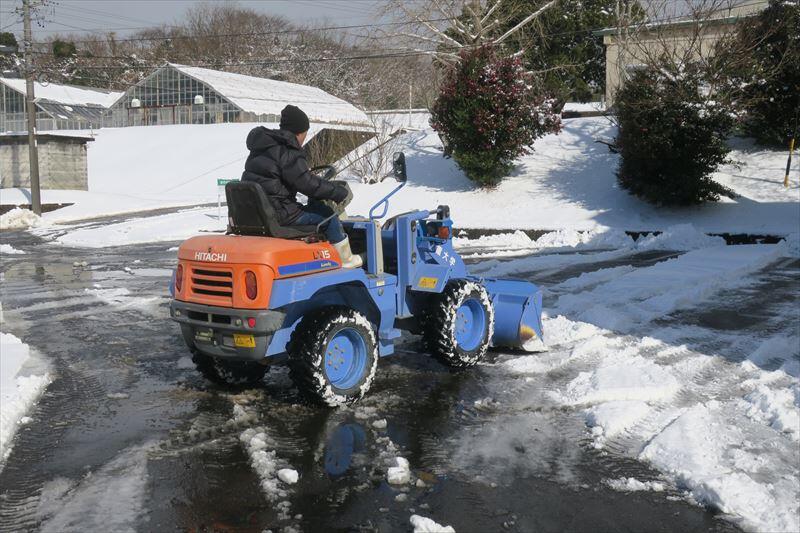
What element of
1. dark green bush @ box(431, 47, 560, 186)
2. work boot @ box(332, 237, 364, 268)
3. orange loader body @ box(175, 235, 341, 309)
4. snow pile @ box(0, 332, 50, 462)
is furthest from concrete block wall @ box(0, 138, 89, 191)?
work boot @ box(332, 237, 364, 268)

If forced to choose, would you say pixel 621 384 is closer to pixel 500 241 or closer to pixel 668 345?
pixel 668 345

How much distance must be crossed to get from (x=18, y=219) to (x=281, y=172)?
2307cm

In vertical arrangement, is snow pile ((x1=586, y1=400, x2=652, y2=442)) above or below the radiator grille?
below

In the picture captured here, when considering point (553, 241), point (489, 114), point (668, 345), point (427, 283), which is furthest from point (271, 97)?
point (427, 283)

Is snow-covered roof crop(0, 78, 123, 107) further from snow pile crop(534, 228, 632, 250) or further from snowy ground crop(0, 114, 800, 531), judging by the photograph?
snowy ground crop(0, 114, 800, 531)

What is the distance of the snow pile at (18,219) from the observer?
2517 cm

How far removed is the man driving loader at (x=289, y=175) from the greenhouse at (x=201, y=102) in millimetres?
41119

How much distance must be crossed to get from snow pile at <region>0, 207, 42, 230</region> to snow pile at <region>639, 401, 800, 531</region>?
24.5m

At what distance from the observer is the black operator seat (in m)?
5.55

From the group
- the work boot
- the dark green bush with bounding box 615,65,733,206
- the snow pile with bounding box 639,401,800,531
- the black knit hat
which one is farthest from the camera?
the dark green bush with bounding box 615,65,733,206

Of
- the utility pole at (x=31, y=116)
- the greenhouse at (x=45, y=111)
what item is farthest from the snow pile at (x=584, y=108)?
the greenhouse at (x=45, y=111)

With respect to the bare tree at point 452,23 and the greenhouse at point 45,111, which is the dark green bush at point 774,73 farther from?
the greenhouse at point 45,111

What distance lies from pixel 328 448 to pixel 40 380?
3.08m

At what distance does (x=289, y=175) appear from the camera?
5.63 metres
